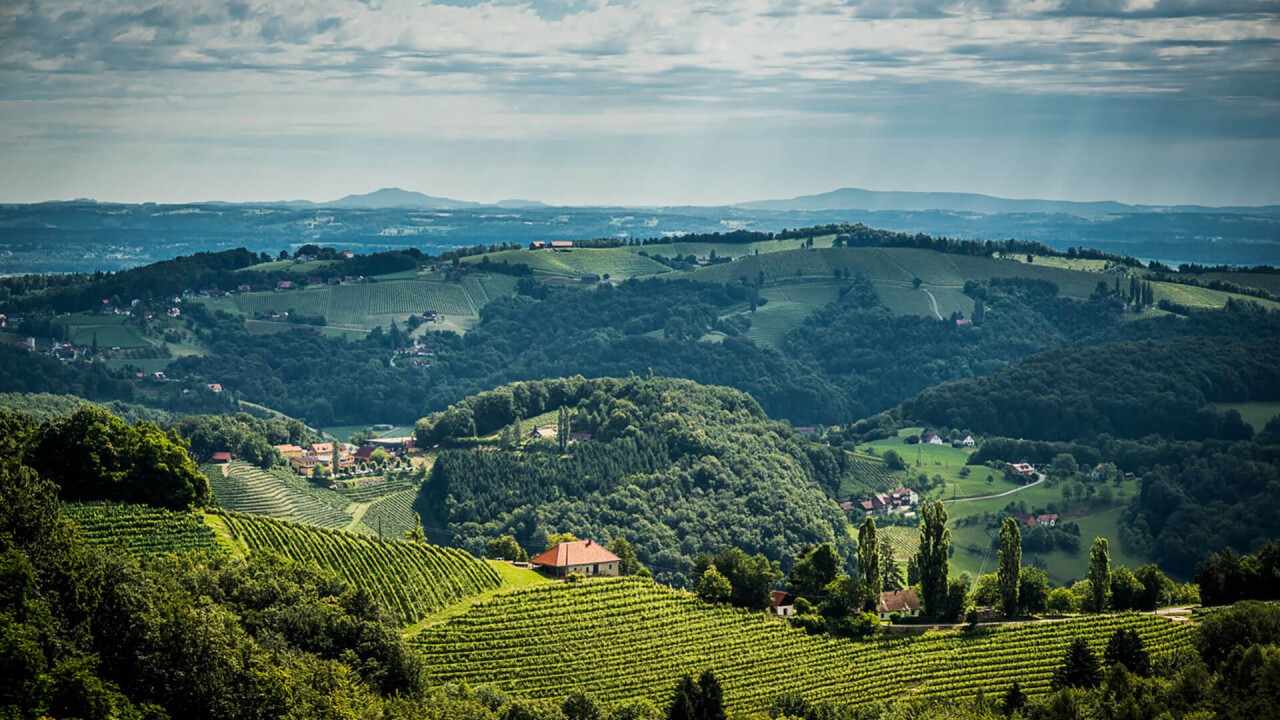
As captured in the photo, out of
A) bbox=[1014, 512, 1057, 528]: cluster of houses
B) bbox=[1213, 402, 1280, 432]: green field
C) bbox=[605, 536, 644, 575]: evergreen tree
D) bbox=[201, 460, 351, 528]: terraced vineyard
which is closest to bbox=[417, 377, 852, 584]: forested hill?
bbox=[201, 460, 351, 528]: terraced vineyard

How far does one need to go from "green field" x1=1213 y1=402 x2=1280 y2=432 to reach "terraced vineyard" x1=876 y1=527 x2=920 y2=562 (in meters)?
51.7

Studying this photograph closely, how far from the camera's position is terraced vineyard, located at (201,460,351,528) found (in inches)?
4040

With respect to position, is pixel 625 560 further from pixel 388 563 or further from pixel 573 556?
pixel 388 563

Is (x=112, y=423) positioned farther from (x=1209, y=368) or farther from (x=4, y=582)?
(x=1209, y=368)

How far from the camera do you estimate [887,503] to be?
13288 cm

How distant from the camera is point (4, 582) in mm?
41125

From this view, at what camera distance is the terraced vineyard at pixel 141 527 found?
59625 millimetres

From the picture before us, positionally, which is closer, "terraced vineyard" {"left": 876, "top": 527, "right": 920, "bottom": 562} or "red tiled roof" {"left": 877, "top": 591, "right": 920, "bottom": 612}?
"red tiled roof" {"left": 877, "top": 591, "right": 920, "bottom": 612}

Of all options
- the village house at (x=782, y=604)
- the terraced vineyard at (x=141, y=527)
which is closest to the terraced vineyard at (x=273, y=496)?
the terraced vineyard at (x=141, y=527)

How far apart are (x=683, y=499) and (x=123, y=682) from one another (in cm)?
7385

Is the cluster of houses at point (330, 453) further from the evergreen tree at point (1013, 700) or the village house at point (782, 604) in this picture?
the evergreen tree at point (1013, 700)

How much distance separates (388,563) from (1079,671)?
31.7 metres

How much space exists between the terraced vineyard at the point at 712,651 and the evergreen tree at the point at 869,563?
428 cm

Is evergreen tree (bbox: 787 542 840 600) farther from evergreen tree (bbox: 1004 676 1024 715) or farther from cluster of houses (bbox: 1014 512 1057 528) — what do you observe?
cluster of houses (bbox: 1014 512 1057 528)
